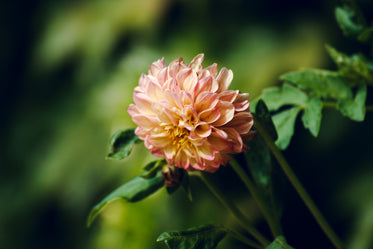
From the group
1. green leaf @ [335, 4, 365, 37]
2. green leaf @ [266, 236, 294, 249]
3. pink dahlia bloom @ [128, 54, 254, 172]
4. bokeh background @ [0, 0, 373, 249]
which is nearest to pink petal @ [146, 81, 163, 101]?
pink dahlia bloom @ [128, 54, 254, 172]

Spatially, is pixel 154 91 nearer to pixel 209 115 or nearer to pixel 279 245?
pixel 209 115

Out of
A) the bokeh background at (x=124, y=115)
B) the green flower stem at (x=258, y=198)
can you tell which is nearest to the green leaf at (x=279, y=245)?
the green flower stem at (x=258, y=198)

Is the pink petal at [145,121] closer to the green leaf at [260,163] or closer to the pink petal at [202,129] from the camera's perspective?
the pink petal at [202,129]

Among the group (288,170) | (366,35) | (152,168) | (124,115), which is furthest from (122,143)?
(124,115)

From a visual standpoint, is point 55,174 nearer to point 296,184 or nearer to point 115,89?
point 115,89

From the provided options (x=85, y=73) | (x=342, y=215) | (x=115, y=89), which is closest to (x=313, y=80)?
(x=342, y=215)
